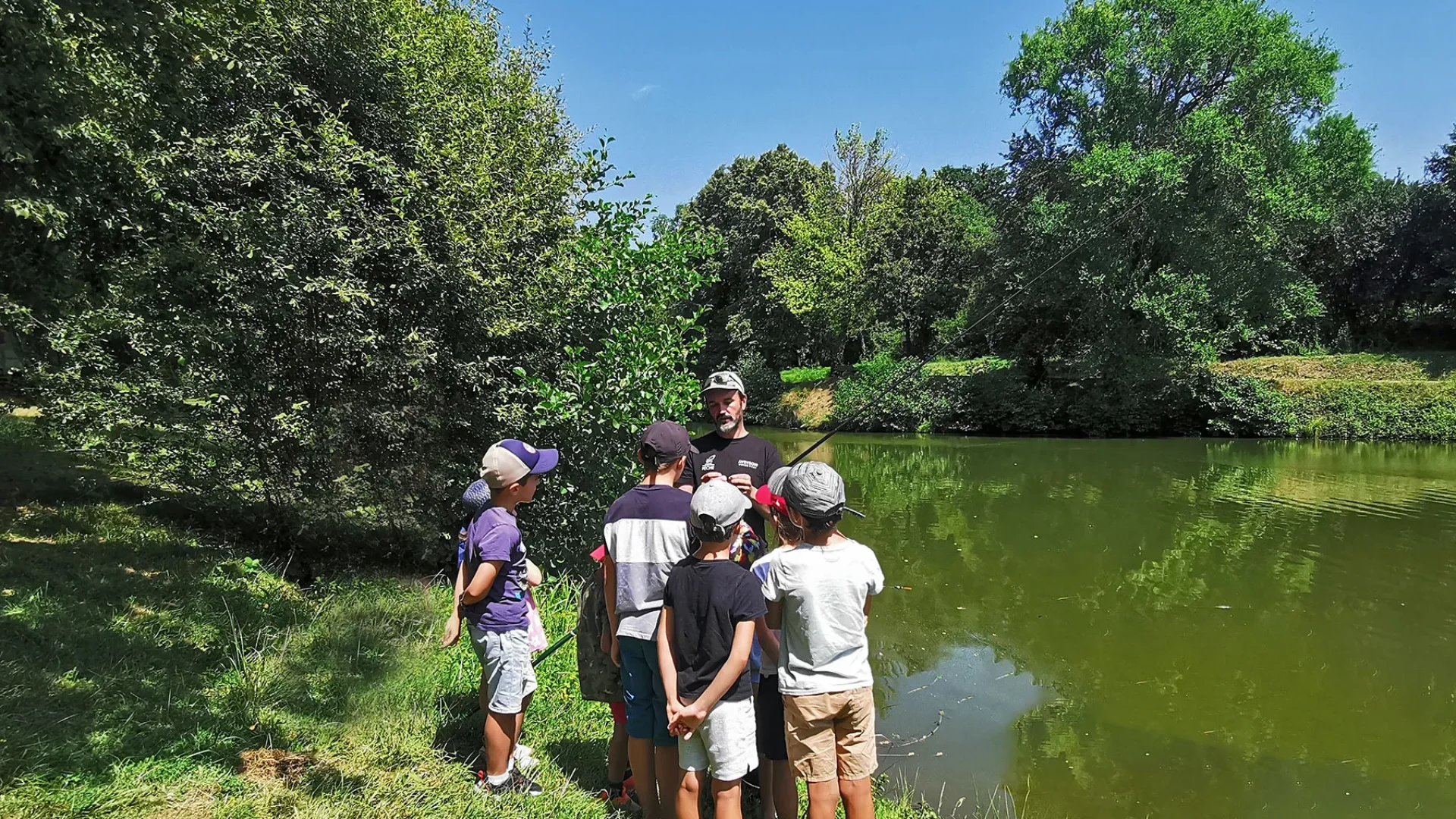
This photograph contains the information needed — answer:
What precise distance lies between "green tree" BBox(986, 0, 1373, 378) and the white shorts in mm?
19463

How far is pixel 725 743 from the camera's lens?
8.74 ft

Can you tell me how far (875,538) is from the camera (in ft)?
34.7

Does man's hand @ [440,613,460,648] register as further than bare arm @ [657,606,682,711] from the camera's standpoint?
Yes

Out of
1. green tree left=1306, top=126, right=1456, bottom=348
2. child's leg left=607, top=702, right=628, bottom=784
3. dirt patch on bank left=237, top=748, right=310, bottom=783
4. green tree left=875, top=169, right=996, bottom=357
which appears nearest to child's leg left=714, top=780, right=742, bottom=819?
child's leg left=607, top=702, right=628, bottom=784

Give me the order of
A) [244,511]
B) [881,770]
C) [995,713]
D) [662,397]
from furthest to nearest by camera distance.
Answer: [244,511] < [662,397] < [995,713] < [881,770]

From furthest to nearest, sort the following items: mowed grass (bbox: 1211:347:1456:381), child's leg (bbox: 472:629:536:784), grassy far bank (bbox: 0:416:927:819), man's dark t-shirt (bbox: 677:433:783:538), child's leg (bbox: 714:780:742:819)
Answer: mowed grass (bbox: 1211:347:1456:381)
man's dark t-shirt (bbox: 677:433:783:538)
child's leg (bbox: 472:629:536:784)
grassy far bank (bbox: 0:416:927:819)
child's leg (bbox: 714:780:742:819)

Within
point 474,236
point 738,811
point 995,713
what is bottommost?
point 995,713

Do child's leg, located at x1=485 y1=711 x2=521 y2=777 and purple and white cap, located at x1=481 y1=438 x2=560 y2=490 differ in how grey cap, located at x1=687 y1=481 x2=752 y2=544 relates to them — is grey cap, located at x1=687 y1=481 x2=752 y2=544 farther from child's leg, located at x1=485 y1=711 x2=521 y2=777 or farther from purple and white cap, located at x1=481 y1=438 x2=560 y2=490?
child's leg, located at x1=485 y1=711 x2=521 y2=777

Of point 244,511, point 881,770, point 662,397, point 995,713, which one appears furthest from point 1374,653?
point 244,511

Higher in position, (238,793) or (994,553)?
(238,793)

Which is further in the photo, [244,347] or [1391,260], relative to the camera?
[1391,260]

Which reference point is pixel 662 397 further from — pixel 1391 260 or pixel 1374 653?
pixel 1391 260

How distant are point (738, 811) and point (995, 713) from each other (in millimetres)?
3315

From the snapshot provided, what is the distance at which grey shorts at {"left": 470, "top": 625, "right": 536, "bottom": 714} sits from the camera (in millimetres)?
3156
